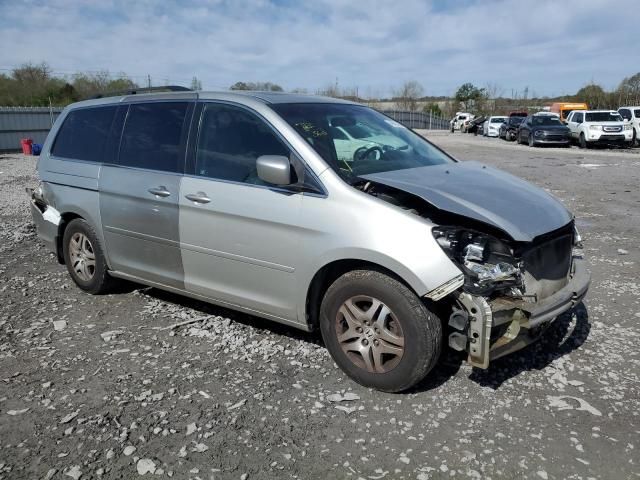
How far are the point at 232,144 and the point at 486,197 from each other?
5.99 feet

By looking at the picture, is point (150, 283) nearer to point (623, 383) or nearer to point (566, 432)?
point (566, 432)

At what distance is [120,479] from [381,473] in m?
1.30

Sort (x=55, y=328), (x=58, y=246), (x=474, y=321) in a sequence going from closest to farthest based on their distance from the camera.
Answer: (x=474, y=321)
(x=55, y=328)
(x=58, y=246)

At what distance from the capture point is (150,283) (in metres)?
4.66

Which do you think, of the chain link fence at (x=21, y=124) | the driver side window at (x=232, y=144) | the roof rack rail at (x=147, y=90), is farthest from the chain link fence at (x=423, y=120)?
the driver side window at (x=232, y=144)

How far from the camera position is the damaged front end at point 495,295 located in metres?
3.06

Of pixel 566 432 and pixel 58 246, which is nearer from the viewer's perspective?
pixel 566 432

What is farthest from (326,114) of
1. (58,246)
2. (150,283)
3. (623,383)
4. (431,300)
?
(58,246)

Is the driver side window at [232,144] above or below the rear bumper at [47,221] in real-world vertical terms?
above

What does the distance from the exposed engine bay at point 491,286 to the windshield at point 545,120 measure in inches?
1024

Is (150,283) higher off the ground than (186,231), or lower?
lower

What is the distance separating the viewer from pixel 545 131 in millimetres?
26047

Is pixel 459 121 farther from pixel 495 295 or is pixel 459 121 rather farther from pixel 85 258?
pixel 495 295

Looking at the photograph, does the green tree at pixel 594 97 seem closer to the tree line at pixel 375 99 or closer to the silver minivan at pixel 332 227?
the tree line at pixel 375 99
